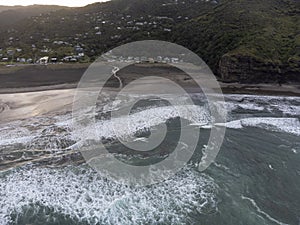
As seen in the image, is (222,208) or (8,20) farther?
(8,20)

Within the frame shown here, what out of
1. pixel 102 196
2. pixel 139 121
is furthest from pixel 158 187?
pixel 139 121

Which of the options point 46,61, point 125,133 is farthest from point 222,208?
point 46,61

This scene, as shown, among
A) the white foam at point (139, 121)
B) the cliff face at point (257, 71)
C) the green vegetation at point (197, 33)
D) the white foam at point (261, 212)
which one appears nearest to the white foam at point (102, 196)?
the white foam at point (261, 212)

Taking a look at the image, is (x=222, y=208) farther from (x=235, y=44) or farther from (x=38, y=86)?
(x=235, y=44)

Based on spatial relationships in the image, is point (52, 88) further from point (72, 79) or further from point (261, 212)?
point (261, 212)

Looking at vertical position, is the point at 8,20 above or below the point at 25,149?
above
